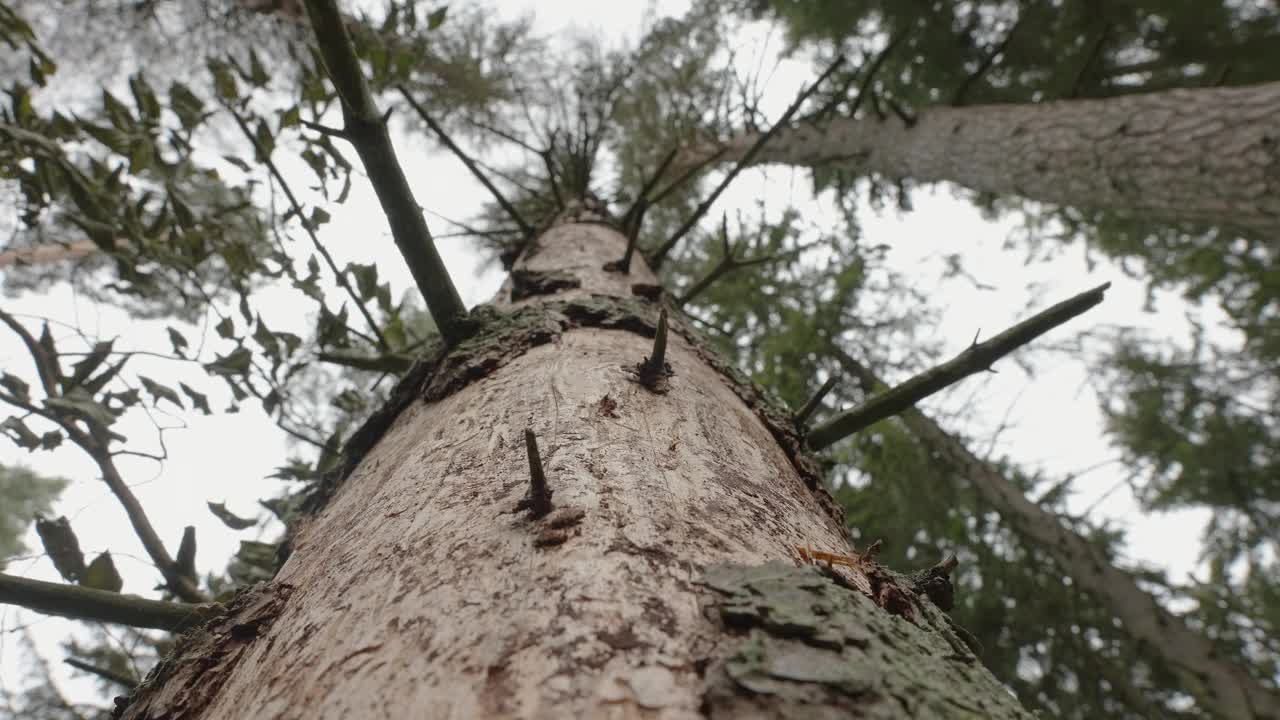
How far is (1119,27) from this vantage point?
534 centimetres

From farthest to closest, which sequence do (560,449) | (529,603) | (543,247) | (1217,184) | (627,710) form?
(1217,184) < (543,247) < (560,449) < (529,603) < (627,710)

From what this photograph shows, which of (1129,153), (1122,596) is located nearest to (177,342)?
(1129,153)

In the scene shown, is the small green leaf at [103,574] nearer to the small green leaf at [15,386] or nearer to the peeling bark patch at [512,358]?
the peeling bark patch at [512,358]

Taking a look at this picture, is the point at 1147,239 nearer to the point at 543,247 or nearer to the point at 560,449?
the point at 543,247

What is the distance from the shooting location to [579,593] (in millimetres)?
529

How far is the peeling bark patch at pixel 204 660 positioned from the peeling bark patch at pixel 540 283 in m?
0.89

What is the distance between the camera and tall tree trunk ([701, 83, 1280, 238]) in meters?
2.45

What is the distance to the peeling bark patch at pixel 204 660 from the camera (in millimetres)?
661

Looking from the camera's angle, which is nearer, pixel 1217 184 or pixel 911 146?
pixel 1217 184

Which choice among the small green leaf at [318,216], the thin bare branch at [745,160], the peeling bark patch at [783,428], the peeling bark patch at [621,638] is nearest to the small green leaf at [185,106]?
the small green leaf at [318,216]

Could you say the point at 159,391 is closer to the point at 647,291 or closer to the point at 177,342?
the point at 177,342

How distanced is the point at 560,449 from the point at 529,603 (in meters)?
0.25

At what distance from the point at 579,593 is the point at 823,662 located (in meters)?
0.20

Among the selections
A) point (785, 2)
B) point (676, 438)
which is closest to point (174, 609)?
point (676, 438)
